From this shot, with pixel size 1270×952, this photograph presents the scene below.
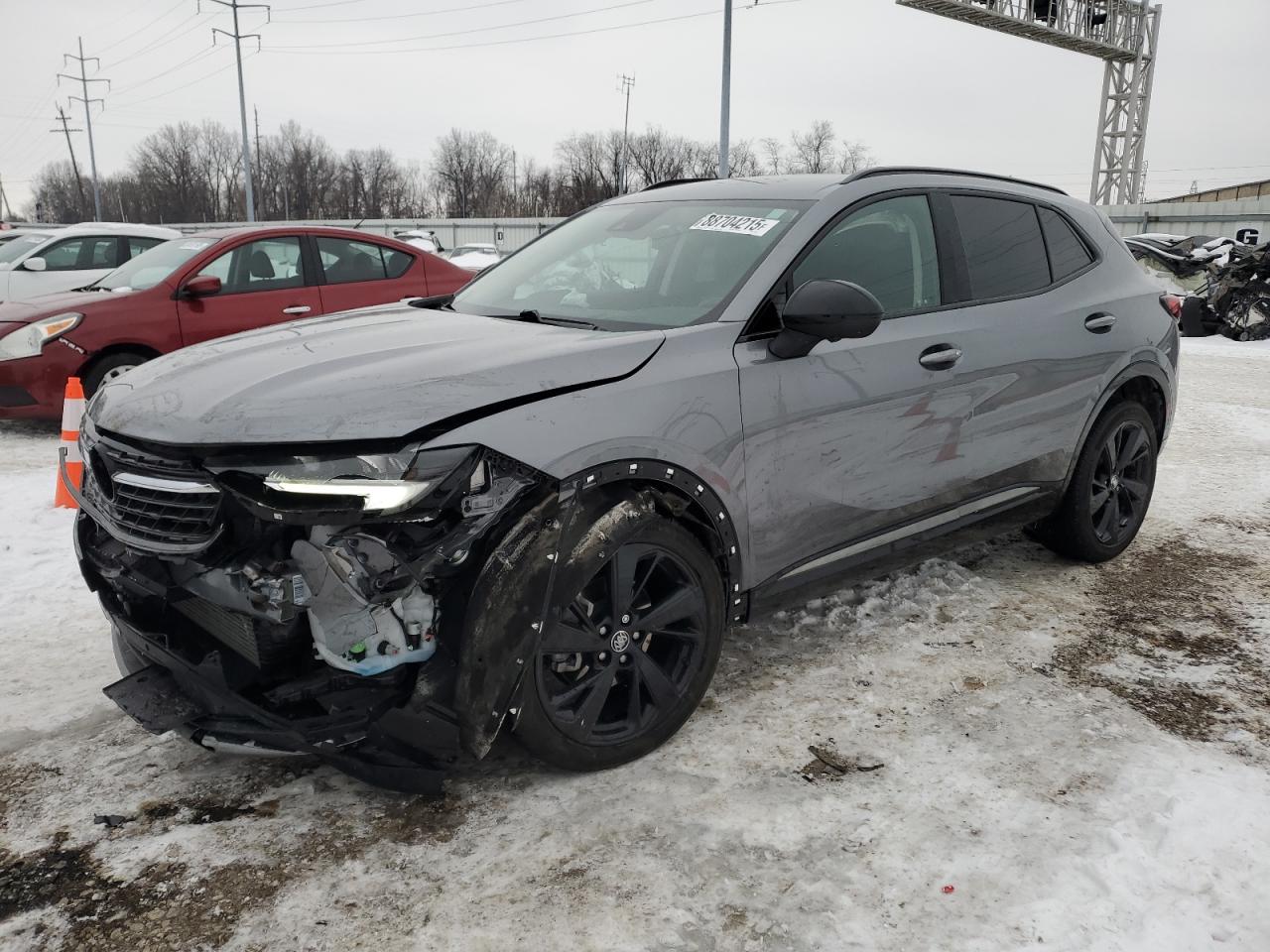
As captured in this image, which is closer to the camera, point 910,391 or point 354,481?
point 354,481

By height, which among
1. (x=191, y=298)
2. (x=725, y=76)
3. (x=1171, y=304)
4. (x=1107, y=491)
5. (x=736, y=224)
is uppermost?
(x=725, y=76)

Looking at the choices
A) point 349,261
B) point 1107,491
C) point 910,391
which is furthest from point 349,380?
point 349,261

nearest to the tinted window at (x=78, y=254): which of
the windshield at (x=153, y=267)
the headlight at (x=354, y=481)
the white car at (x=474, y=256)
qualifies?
the windshield at (x=153, y=267)

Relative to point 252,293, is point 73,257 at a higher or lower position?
higher

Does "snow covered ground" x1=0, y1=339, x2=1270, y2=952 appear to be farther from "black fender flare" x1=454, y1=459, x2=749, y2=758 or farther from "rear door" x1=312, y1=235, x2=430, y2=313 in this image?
"rear door" x1=312, y1=235, x2=430, y2=313

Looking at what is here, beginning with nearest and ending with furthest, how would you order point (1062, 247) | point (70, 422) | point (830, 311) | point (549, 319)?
1. point (830, 311)
2. point (549, 319)
3. point (1062, 247)
4. point (70, 422)

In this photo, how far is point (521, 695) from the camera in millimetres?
2557

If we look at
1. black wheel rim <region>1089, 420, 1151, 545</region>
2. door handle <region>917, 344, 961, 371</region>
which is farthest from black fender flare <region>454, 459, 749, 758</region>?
black wheel rim <region>1089, 420, 1151, 545</region>

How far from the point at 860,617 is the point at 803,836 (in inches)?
62.9

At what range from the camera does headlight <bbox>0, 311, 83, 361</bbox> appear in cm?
724

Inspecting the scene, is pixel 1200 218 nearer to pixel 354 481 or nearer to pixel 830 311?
pixel 830 311

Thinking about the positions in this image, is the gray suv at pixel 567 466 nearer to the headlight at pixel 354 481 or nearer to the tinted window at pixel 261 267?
the headlight at pixel 354 481

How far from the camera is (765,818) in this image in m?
2.70

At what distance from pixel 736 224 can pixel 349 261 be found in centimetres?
593
